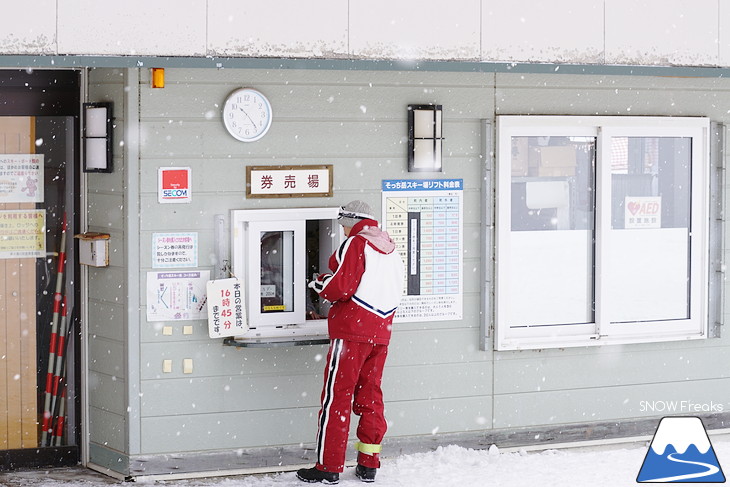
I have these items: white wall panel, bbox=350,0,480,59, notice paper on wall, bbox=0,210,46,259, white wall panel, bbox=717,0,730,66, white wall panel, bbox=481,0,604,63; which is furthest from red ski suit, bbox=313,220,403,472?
white wall panel, bbox=717,0,730,66

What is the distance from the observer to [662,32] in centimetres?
825

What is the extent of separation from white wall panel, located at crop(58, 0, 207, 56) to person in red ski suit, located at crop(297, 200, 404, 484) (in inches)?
63.5

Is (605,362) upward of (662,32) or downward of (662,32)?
downward

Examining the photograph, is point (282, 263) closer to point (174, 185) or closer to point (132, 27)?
point (174, 185)

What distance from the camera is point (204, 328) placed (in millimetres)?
8141

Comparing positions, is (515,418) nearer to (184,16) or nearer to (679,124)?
(679,124)

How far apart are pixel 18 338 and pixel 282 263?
1.91 metres

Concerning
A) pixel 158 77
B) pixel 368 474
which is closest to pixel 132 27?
pixel 158 77

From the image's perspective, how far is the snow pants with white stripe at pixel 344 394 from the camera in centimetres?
785

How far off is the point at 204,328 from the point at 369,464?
1.45 metres

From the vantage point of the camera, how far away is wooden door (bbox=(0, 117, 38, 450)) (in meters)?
8.26

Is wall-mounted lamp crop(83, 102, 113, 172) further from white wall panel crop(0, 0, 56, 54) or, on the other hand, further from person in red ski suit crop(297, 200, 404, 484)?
person in red ski suit crop(297, 200, 404, 484)

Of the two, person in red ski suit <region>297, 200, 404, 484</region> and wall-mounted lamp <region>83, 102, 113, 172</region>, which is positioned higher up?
wall-mounted lamp <region>83, 102, 113, 172</region>

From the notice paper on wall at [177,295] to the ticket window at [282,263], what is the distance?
27 cm
